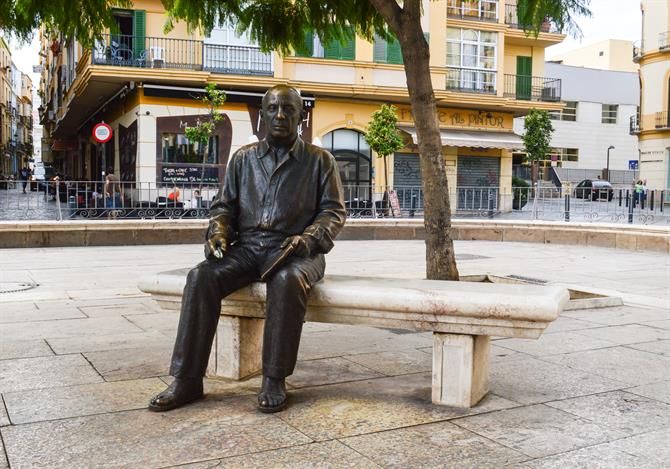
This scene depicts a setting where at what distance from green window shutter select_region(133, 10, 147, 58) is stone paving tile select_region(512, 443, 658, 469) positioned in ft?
76.3

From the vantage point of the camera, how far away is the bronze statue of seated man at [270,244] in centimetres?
415

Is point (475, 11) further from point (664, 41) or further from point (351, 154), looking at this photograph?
point (664, 41)

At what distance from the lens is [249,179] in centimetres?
467

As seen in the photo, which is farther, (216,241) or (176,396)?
(216,241)

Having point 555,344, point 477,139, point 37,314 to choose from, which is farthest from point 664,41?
point 37,314

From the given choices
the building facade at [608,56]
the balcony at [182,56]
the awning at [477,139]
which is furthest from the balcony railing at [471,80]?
the building facade at [608,56]

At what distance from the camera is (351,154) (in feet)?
92.8

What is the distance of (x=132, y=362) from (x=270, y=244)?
1.51 metres

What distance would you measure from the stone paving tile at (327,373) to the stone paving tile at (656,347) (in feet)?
7.66

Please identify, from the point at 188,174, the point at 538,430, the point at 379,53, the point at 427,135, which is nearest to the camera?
the point at 538,430

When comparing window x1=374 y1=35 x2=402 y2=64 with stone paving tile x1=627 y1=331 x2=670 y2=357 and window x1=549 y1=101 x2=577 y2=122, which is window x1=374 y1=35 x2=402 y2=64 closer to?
stone paving tile x1=627 y1=331 x2=670 y2=357

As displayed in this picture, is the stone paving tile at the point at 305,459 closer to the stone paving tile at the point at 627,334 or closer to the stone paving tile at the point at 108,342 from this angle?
the stone paving tile at the point at 108,342

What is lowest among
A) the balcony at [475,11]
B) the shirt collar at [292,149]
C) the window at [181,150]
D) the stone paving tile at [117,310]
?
the stone paving tile at [117,310]

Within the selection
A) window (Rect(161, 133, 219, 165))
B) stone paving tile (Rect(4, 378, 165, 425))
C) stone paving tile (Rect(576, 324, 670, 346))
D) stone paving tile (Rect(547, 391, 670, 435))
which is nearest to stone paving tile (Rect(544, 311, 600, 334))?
stone paving tile (Rect(576, 324, 670, 346))
